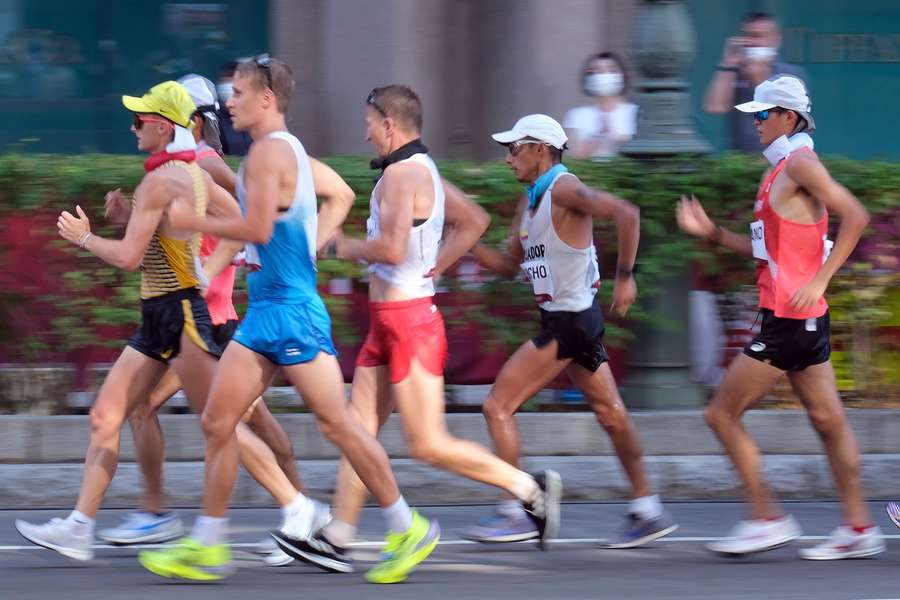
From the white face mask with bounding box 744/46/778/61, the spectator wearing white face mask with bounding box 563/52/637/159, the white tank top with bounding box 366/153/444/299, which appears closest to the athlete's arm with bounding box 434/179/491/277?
the white tank top with bounding box 366/153/444/299

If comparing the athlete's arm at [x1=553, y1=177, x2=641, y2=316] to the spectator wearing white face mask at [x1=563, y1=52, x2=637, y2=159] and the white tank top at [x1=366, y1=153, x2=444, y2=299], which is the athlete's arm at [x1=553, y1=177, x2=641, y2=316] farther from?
the spectator wearing white face mask at [x1=563, y1=52, x2=637, y2=159]

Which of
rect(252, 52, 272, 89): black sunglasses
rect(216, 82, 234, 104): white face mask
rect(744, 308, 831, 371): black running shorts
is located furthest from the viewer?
rect(216, 82, 234, 104): white face mask

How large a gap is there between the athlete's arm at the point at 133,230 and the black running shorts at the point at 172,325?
0.28m

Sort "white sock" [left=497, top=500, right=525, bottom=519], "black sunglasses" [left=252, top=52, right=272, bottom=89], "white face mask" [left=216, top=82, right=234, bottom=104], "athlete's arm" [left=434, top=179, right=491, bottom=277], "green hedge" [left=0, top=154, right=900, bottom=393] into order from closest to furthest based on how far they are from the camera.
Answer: "black sunglasses" [left=252, top=52, right=272, bottom=89]
"athlete's arm" [left=434, top=179, right=491, bottom=277]
"white sock" [left=497, top=500, right=525, bottom=519]
"green hedge" [left=0, top=154, right=900, bottom=393]
"white face mask" [left=216, top=82, right=234, bottom=104]

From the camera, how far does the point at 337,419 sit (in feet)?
20.5

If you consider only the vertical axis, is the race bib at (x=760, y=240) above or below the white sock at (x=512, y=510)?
above

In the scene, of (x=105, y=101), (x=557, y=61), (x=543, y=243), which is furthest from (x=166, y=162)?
(x=105, y=101)

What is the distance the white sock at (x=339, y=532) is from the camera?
21.6 feet

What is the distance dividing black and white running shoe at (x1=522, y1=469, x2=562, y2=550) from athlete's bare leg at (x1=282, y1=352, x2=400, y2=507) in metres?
0.70

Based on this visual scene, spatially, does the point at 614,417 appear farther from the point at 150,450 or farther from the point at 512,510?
the point at 150,450

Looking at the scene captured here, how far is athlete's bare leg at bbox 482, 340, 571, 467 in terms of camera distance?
23.6 ft

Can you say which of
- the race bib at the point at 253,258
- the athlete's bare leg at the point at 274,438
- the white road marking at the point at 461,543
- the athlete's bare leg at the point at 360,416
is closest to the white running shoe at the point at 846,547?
the white road marking at the point at 461,543

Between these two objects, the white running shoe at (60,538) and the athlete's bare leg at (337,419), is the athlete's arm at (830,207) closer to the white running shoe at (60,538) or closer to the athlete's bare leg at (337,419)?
the athlete's bare leg at (337,419)

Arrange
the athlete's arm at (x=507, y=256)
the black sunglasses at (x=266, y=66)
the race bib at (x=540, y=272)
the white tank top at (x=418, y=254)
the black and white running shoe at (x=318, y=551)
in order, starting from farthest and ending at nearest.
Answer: the athlete's arm at (x=507, y=256) < the race bib at (x=540, y=272) < the white tank top at (x=418, y=254) < the black and white running shoe at (x=318, y=551) < the black sunglasses at (x=266, y=66)
